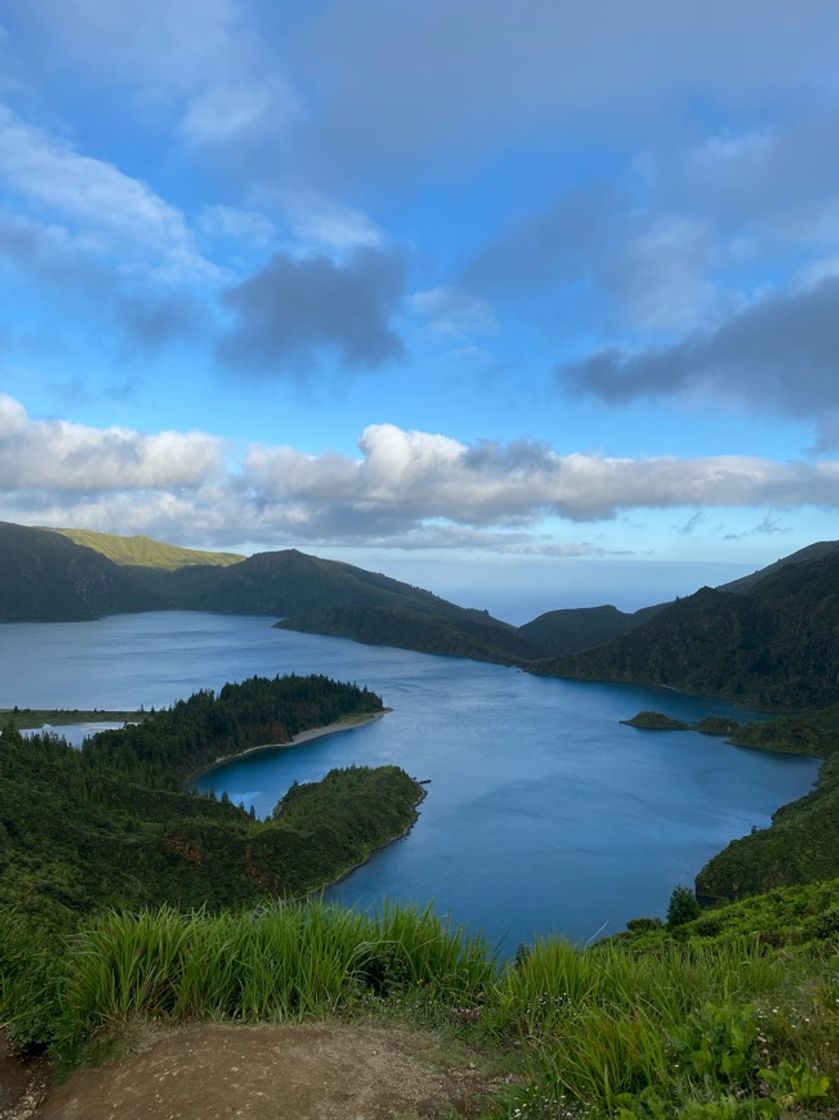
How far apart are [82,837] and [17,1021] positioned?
155 ft

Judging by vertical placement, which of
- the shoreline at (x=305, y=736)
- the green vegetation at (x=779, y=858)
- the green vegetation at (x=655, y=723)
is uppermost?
the green vegetation at (x=779, y=858)

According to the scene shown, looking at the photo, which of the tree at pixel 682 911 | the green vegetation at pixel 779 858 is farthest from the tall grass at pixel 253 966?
the green vegetation at pixel 779 858

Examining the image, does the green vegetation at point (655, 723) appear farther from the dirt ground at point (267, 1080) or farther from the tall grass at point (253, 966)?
the dirt ground at point (267, 1080)

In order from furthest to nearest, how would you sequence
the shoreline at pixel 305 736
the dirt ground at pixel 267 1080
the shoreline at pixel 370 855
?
the shoreline at pixel 305 736
the shoreline at pixel 370 855
the dirt ground at pixel 267 1080

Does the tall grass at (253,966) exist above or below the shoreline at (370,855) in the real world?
above

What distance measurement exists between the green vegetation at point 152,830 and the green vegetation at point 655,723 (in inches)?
2562

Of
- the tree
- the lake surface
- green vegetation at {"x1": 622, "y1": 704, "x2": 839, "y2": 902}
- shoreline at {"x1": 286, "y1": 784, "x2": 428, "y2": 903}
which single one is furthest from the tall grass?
green vegetation at {"x1": 622, "y1": 704, "x2": 839, "y2": 902}

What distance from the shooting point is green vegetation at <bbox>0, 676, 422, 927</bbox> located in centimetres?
4278

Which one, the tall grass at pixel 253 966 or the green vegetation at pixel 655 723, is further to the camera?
the green vegetation at pixel 655 723

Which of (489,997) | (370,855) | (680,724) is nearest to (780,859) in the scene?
(370,855)

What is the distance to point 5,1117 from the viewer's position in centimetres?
596

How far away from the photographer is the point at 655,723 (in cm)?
13962

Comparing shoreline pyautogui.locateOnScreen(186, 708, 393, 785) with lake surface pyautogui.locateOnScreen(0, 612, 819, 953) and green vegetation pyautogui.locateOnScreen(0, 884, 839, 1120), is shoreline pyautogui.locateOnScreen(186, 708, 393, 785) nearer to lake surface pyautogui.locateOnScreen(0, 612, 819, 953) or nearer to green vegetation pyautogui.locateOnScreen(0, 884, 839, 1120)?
lake surface pyautogui.locateOnScreen(0, 612, 819, 953)

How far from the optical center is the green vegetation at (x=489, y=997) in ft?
16.0
